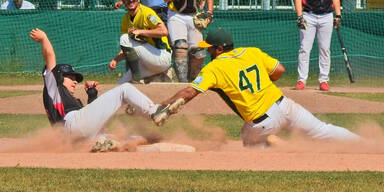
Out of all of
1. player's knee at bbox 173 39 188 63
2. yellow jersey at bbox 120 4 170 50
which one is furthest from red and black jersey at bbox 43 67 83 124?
player's knee at bbox 173 39 188 63

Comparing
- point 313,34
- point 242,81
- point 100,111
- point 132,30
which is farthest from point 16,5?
point 242,81

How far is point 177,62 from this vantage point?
12.9 m

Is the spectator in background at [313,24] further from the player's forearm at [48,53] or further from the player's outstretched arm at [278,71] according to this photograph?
the player's forearm at [48,53]

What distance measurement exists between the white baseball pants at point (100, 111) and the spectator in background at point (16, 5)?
12820 millimetres

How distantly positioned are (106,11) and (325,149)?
1126 centimetres

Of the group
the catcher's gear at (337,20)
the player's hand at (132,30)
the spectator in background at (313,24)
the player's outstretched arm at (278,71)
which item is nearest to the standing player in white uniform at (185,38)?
the player's hand at (132,30)

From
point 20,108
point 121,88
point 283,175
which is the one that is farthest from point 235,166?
point 20,108

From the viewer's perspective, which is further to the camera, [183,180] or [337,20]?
[337,20]

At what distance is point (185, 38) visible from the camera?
1301cm

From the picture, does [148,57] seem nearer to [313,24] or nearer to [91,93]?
[91,93]

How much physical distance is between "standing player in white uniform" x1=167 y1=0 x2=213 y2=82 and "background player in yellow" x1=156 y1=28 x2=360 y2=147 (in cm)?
443

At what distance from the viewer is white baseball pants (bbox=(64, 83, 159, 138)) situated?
8281 millimetres

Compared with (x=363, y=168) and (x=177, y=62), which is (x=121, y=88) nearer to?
(x=363, y=168)

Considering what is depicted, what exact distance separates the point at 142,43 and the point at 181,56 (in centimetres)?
137
